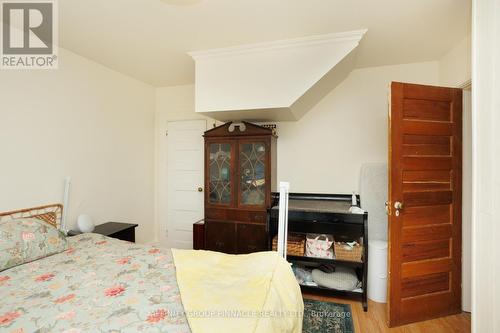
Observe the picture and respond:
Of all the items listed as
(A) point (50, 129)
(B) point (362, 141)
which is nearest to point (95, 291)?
(A) point (50, 129)

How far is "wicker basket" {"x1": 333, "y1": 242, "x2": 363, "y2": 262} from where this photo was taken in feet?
8.19

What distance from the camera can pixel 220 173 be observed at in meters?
2.99

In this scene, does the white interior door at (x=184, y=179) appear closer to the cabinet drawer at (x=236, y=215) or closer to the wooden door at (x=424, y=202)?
the cabinet drawer at (x=236, y=215)

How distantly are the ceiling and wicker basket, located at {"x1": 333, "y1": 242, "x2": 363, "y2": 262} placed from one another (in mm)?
1936

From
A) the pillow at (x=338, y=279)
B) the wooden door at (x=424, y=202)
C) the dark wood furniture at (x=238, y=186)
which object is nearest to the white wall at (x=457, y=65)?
the wooden door at (x=424, y=202)

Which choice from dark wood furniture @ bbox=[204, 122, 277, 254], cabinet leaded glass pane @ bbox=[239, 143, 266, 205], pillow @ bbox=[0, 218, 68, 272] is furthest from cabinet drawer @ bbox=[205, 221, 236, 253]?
pillow @ bbox=[0, 218, 68, 272]

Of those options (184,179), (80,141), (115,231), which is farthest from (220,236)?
(80,141)

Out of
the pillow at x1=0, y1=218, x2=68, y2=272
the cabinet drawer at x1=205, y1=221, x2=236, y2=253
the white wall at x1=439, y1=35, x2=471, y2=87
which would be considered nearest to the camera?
the pillow at x1=0, y1=218, x2=68, y2=272

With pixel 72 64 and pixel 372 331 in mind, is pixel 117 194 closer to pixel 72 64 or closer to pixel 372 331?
pixel 72 64

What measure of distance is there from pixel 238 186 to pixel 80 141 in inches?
68.8

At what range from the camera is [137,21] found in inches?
Answer: 81.4

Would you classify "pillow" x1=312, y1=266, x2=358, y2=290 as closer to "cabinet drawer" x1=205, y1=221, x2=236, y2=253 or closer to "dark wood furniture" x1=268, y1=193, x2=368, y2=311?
"dark wood furniture" x1=268, y1=193, x2=368, y2=311

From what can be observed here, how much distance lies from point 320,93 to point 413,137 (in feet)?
3.57
